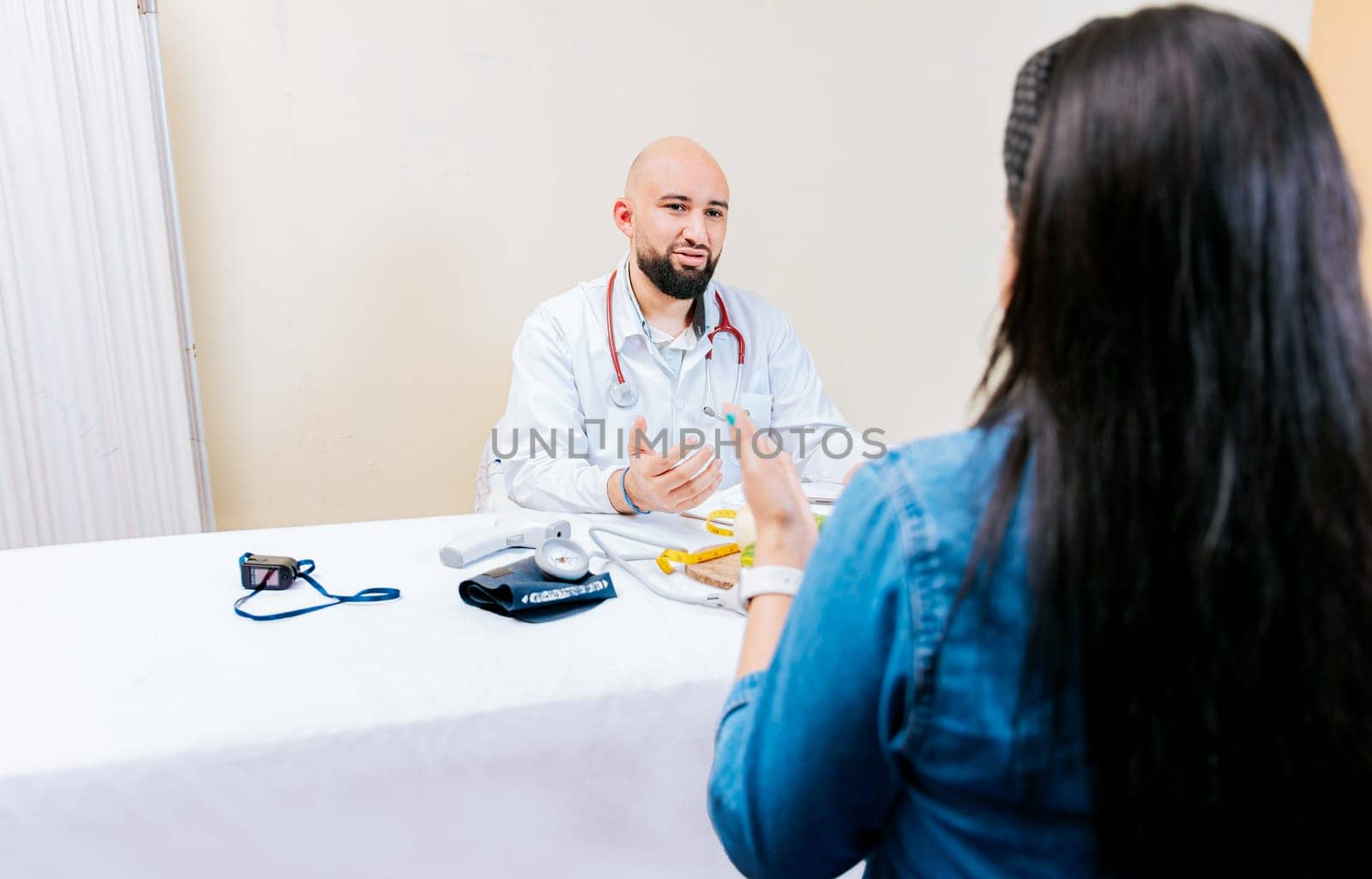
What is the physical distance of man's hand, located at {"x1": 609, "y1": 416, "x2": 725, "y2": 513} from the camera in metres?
1.59

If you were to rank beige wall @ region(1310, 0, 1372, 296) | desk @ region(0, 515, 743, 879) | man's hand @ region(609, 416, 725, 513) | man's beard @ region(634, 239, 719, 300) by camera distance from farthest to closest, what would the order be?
beige wall @ region(1310, 0, 1372, 296) → man's beard @ region(634, 239, 719, 300) → man's hand @ region(609, 416, 725, 513) → desk @ region(0, 515, 743, 879)

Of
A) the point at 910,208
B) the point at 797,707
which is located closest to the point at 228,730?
the point at 797,707

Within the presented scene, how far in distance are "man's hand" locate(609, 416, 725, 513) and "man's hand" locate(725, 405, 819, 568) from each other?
712 mm

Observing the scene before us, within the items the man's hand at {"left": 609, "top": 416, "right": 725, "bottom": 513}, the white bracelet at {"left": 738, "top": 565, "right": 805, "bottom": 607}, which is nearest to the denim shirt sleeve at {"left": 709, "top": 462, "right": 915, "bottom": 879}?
the white bracelet at {"left": 738, "top": 565, "right": 805, "bottom": 607}

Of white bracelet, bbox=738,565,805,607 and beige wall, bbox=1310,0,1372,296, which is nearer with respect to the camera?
white bracelet, bbox=738,565,805,607

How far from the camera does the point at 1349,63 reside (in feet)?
10.5

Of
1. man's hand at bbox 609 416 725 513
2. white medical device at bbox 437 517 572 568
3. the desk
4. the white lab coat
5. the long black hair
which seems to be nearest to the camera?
the long black hair

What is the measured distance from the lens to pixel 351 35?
2.55m

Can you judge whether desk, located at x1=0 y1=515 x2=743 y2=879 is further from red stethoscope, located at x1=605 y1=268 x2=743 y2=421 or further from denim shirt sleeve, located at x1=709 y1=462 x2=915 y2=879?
red stethoscope, located at x1=605 y1=268 x2=743 y2=421

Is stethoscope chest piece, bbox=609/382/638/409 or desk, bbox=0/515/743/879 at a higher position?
stethoscope chest piece, bbox=609/382/638/409

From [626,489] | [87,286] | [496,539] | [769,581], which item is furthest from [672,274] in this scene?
[769,581]

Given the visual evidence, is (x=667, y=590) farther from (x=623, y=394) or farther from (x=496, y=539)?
(x=623, y=394)

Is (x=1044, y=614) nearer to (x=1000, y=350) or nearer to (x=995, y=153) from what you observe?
(x=1000, y=350)

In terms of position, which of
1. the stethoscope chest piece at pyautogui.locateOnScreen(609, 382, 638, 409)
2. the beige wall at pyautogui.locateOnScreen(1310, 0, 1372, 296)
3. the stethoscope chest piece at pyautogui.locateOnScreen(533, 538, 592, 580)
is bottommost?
Result: the stethoscope chest piece at pyautogui.locateOnScreen(533, 538, 592, 580)
